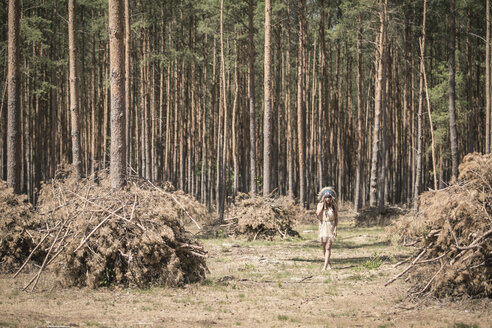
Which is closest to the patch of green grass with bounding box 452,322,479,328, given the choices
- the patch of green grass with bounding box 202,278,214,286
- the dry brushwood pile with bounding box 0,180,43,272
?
the patch of green grass with bounding box 202,278,214,286

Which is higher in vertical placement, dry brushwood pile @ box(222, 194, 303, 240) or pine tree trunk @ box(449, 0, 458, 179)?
pine tree trunk @ box(449, 0, 458, 179)

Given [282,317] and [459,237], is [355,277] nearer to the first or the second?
[459,237]

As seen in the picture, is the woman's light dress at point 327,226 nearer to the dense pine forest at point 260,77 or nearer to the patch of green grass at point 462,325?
the patch of green grass at point 462,325

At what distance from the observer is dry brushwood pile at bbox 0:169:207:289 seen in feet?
29.0

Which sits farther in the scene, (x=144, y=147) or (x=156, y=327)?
(x=144, y=147)

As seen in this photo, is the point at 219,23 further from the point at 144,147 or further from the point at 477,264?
the point at 477,264

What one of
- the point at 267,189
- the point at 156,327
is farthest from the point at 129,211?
the point at 267,189

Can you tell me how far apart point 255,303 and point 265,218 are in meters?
9.31

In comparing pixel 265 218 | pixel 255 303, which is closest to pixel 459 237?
pixel 255 303

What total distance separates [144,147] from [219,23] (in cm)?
773

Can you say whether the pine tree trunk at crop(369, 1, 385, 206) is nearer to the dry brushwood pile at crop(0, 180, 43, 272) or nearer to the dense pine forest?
the dense pine forest

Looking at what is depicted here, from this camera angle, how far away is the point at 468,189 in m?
7.86

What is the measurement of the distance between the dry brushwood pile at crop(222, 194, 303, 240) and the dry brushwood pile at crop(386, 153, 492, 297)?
896cm

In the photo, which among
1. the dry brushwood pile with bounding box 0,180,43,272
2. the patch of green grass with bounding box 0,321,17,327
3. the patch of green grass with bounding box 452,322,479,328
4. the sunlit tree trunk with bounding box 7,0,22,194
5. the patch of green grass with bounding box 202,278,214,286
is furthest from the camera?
the sunlit tree trunk with bounding box 7,0,22,194
